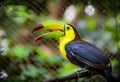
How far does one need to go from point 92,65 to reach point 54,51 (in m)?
0.30

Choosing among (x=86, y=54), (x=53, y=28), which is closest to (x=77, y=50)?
(x=86, y=54)

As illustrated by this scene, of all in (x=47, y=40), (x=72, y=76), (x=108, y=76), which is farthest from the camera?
(x=47, y=40)

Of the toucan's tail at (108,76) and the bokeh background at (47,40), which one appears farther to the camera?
the bokeh background at (47,40)

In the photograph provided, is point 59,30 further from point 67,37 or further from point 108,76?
point 108,76

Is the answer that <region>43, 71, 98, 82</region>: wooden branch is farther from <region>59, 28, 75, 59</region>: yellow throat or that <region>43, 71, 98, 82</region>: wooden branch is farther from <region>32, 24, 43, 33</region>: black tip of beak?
<region>32, 24, 43, 33</region>: black tip of beak

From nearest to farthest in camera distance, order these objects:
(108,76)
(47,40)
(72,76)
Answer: (108,76) < (72,76) < (47,40)

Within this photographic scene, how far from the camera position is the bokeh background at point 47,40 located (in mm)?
2648

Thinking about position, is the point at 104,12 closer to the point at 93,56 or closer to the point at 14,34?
the point at 93,56

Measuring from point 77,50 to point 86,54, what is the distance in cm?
5

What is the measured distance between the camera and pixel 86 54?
2.51 metres

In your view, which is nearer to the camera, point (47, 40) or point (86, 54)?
point (86, 54)

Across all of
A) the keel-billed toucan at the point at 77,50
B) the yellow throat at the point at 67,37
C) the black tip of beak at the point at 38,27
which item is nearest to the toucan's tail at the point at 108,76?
the keel-billed toucan at the point at 77,50

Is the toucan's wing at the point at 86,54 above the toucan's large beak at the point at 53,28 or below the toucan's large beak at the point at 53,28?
below

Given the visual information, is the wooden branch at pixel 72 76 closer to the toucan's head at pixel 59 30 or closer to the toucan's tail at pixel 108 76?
the toucan's tail at pixel 108 76
